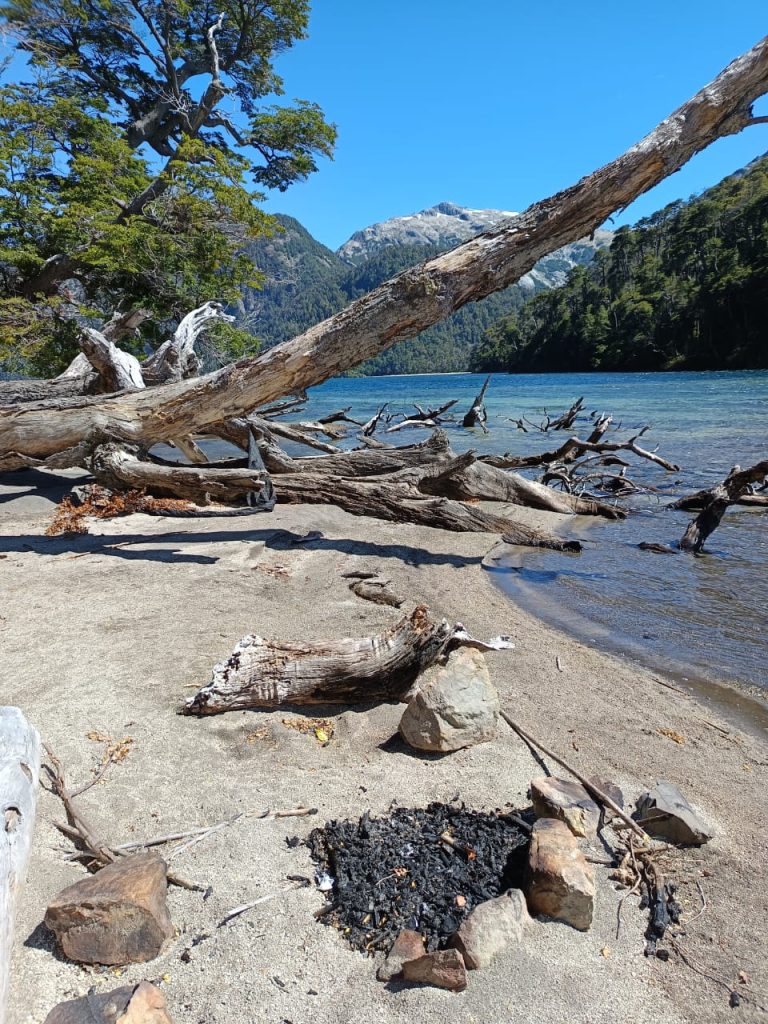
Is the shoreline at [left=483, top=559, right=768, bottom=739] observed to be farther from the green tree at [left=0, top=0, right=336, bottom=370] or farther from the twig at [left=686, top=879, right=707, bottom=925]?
the green tree at [left=0, top=0, right=336, bottom=370]

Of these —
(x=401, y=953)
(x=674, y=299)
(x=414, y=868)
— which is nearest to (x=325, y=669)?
(x=414, y=868)

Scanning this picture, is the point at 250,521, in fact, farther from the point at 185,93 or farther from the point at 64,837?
the point at 185,93

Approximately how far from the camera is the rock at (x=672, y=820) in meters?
2.32

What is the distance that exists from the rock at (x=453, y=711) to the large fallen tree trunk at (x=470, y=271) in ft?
12.3

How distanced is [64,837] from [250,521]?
5.54m

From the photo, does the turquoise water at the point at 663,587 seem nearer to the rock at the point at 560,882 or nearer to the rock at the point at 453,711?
the rock at the point at 453,711

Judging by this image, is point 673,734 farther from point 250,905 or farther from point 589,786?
point 250,905

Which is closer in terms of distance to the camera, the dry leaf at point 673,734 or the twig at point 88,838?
the twig at point 88,838

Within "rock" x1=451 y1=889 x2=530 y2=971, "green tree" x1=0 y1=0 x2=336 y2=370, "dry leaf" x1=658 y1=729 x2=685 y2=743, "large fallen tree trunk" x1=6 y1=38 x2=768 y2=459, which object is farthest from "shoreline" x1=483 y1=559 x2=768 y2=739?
"green tree" x1=0 y1=0 x2=336 y2=370

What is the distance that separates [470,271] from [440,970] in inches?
205

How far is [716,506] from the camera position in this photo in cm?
732

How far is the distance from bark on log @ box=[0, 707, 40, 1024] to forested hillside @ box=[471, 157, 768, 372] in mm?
52453

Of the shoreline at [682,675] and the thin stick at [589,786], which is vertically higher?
the thin stick at [589,786]

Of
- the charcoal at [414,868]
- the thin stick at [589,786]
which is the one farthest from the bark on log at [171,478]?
the charcoal at [414,868]
